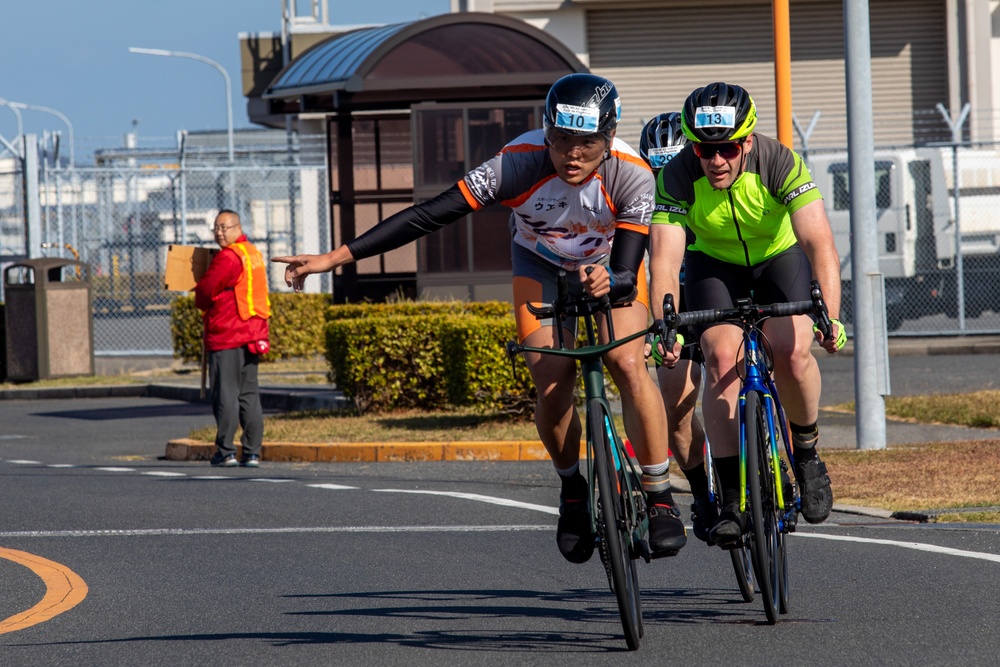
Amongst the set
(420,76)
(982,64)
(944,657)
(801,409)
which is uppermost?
(982,64)

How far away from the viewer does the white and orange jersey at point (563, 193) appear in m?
5.78

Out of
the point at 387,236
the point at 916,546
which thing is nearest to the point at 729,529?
the point at 387,236

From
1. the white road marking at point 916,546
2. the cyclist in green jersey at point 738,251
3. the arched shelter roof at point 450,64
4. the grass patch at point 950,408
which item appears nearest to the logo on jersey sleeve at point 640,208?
the cyclist in green jersey at point 738,251

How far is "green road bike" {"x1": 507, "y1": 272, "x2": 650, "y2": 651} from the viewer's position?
529 centimetres

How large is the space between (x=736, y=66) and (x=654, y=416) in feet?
84.4

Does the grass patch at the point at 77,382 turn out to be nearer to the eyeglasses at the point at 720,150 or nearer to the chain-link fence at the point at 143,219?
the chain-link fence at the point at 143,219

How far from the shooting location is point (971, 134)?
94.0ft

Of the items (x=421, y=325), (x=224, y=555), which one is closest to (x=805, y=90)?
(x=421, y=325)

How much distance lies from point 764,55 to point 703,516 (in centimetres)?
2548

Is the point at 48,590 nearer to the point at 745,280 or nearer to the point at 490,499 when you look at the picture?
the point at 745,280

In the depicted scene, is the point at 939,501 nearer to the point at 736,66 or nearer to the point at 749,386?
the point at 749,386

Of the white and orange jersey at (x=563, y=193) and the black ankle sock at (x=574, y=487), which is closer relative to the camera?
the white and orange jersey at (x=563, y=193)

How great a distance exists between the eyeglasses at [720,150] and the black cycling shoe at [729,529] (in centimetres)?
137

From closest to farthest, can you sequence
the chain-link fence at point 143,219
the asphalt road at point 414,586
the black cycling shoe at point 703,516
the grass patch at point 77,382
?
the asphalt road at point 414,586
the black cycling shoe at point 703,516
the grass patch at point 77,382
the chain-link fence at point 143,219
